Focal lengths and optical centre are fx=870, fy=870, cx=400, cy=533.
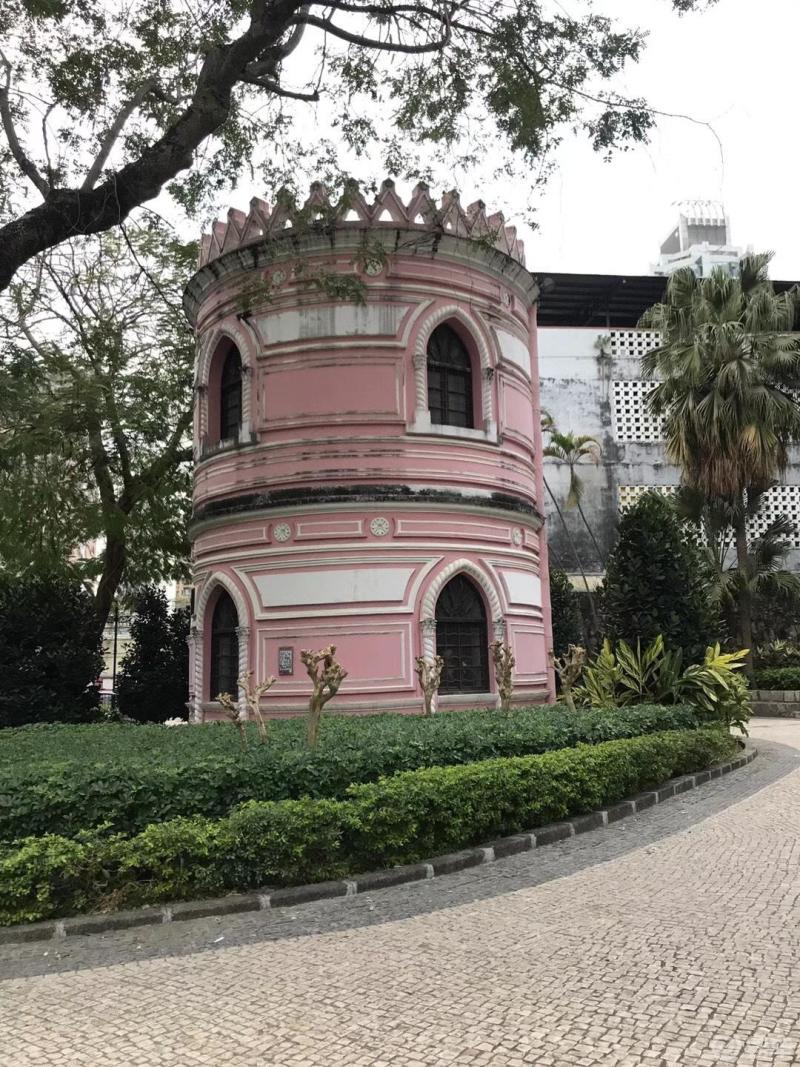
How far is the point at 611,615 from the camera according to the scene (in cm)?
1562

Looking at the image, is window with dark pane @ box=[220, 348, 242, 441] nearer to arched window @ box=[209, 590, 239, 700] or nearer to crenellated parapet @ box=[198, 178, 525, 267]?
crenellated parapet @ box=[198, 178, 525, 267]

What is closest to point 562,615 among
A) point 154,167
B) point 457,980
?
point 154,167

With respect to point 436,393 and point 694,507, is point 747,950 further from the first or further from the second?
point 694,507

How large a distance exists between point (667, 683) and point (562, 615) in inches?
347

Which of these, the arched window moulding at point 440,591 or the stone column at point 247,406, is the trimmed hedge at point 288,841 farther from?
the stone column at point 247,406

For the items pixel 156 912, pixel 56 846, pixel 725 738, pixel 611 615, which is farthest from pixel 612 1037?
pixel 611 615

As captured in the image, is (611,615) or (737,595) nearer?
(611,615)

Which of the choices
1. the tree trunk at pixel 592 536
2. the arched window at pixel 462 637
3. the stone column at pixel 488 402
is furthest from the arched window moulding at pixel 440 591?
the tree trunk at pixel 592 536

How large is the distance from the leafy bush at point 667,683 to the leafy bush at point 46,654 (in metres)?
10.1

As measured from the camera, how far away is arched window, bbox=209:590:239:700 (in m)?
15.1

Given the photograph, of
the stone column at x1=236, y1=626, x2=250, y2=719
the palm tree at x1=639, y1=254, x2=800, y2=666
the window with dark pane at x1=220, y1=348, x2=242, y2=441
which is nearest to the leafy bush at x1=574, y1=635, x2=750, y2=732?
the stone column at x1=236, y1=626, x2=250, y2=719

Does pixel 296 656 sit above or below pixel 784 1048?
above

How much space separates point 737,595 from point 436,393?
45.5 ft

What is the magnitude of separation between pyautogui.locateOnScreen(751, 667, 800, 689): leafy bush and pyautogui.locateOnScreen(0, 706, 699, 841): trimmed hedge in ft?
48.8
